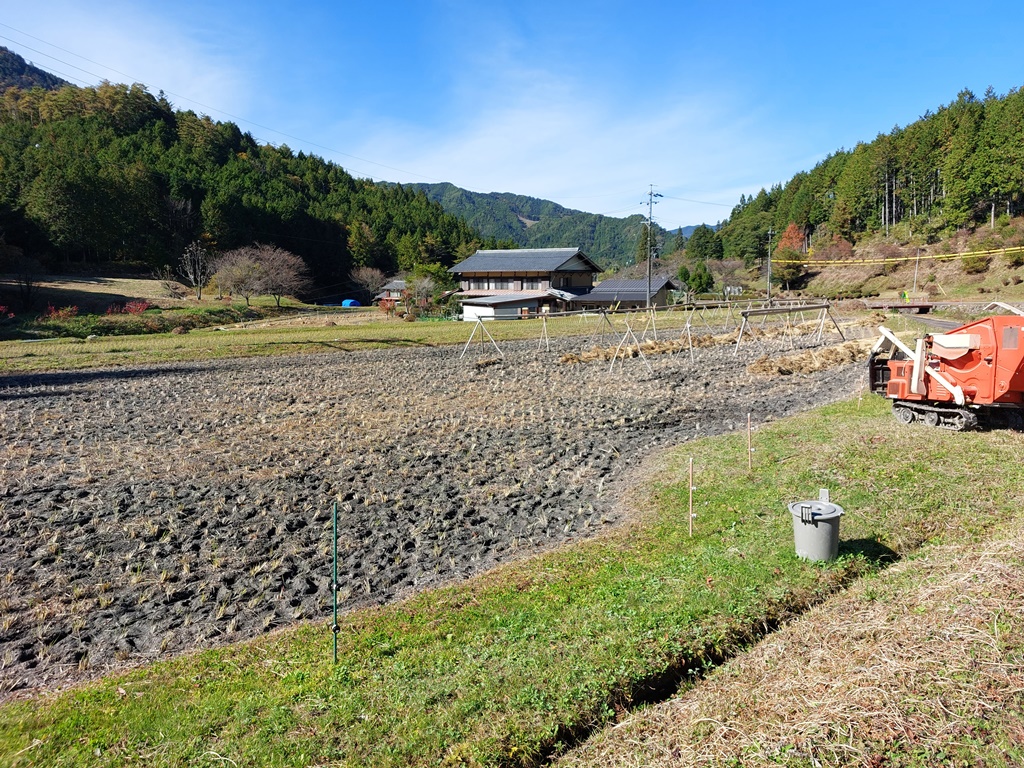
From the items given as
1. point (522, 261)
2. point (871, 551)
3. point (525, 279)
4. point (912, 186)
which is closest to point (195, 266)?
point (522, 261)

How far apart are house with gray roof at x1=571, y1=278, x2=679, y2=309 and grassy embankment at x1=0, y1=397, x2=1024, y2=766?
4775 centimetres

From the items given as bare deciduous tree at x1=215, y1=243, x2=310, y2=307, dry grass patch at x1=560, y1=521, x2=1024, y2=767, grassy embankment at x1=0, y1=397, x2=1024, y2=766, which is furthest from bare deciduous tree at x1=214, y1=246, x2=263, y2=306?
dry grass patch at x1=560, y1=521, x2=1024, y2=767

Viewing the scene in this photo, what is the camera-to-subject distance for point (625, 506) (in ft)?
26.6

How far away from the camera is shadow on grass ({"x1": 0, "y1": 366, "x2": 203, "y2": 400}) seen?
1744cm

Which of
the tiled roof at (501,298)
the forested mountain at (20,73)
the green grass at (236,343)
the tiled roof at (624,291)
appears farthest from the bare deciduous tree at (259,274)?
the forested mountain at (20,73)

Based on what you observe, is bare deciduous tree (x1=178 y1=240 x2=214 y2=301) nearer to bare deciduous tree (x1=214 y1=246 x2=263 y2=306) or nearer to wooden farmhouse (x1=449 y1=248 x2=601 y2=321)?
bare deciduous tree (x1=214 y1=246 x2=263 y2=306)

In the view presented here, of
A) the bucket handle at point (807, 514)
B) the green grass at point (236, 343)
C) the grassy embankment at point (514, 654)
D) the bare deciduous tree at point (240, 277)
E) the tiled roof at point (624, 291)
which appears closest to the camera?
the grassy embankment at point (514, 654)

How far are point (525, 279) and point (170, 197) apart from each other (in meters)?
42.1

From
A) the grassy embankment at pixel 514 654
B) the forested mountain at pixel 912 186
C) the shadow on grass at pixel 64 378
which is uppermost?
the forested mountain at pixel 912 186

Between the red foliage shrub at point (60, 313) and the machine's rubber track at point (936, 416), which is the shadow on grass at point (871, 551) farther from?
the red foliage shrub at point (60, 313)

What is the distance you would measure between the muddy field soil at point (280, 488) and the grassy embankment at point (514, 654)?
665 millimetres

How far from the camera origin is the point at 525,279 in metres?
57.8

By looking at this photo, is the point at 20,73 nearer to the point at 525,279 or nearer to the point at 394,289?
the point at 394,289

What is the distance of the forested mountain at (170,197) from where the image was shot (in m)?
55.1
